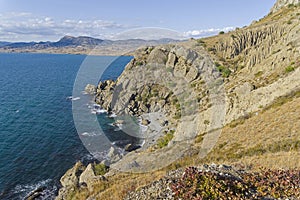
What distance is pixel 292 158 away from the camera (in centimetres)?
1296

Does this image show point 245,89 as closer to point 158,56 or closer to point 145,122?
point 145,122

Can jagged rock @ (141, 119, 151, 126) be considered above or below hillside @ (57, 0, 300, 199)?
below

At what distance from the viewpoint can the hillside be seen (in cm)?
984

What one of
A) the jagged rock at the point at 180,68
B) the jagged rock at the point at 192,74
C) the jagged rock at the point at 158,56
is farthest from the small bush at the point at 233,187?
the jagged rock at the point at 158,56

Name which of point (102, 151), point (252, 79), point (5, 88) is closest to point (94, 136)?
point (102, 151)

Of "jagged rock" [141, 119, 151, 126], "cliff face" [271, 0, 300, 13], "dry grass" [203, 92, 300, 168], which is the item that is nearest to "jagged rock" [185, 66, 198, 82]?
"jagged rock" [141, 119, 151, 126]

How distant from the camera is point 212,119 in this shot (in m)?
33.1

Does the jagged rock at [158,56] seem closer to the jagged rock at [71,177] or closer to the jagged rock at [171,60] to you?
the jagged rock at [171,60]

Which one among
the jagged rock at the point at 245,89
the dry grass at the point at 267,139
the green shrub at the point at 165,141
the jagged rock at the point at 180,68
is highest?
the jagged rock at the point at 180,68

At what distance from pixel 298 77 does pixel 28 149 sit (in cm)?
4287

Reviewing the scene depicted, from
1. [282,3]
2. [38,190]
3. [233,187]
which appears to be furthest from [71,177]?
[282,3]

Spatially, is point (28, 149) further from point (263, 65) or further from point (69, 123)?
point (263, 65)

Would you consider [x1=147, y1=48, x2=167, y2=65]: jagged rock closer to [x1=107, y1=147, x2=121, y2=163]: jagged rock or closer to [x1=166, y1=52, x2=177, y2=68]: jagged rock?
[x1=166, y1=52, x2=177, y2=68]: jagged rock

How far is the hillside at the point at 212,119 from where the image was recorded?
9.84 metres
